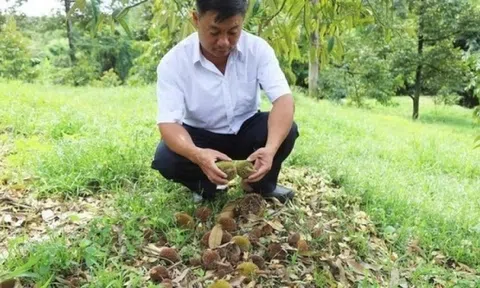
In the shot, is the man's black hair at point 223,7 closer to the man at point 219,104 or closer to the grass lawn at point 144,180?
the man at point 219,104

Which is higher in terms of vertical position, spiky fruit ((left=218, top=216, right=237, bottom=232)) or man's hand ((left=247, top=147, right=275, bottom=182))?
man's hand ((left=247, top=147, right=275, bottom=182))

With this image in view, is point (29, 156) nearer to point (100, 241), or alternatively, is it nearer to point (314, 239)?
point (100, 241)

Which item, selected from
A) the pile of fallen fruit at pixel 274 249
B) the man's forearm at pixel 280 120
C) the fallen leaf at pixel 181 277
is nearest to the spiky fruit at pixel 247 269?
the pile of fallen fruit at pixel 274 249

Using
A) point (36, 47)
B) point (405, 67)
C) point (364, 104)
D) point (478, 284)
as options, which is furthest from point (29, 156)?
point (36, 47)

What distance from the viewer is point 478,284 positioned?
7.13 feet

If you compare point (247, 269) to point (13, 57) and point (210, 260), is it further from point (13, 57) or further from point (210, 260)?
point (13, 57)

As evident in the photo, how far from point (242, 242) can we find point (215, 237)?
13cm

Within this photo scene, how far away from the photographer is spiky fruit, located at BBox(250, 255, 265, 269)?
6.93ft

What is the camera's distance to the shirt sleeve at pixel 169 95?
2256 millimetres

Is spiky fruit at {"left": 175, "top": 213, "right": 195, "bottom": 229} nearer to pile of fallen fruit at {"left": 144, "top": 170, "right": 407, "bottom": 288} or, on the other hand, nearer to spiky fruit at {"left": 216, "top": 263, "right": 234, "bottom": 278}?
pile of fallen fruit at {"left": 144, "top": 170, "right": 407, "bottom": 288}

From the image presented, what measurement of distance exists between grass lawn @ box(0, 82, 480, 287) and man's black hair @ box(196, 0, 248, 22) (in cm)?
100

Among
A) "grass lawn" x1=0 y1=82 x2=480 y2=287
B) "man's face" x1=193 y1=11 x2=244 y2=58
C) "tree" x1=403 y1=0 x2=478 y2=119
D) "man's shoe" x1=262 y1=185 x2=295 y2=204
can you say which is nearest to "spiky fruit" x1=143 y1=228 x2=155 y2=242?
"grass lawn" x1=0 y1=82 x2=480 y2=287

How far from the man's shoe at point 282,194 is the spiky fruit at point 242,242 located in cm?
52

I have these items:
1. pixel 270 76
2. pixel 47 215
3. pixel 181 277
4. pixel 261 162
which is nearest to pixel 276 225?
pixel 261 162
